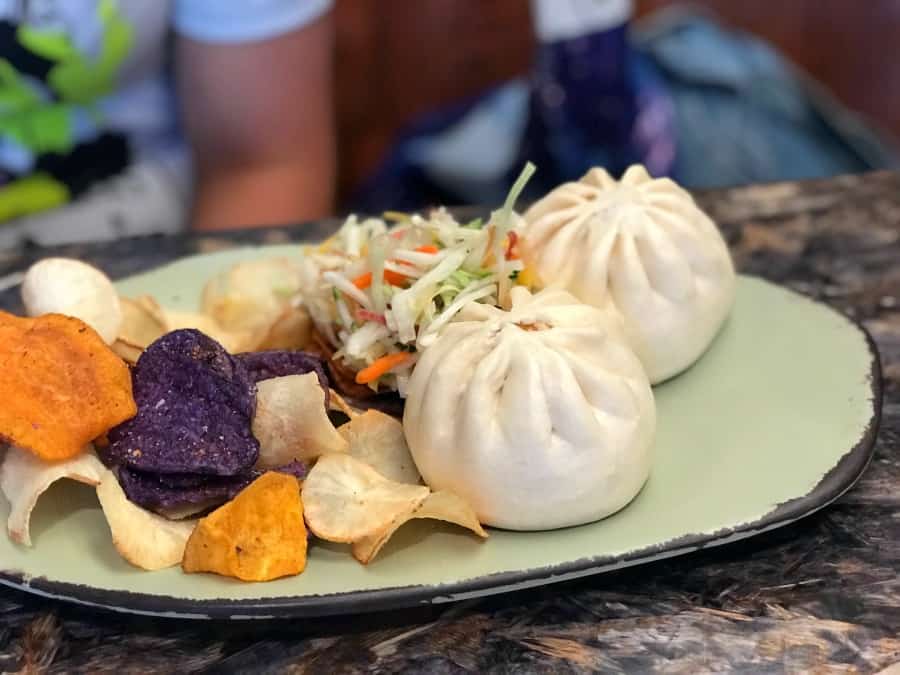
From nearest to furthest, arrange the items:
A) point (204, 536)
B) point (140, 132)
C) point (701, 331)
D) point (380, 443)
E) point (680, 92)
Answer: point (204, 536) < point (380, 443) < point (701, 331) < point (140, 132) < point (680, 92)

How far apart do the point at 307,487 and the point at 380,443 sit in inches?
3.3

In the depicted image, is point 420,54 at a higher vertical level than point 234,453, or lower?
lower

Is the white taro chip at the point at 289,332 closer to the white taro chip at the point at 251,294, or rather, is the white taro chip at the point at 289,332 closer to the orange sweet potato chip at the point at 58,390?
the white taro chip at the point at 251,294

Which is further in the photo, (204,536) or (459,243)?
(459,243)

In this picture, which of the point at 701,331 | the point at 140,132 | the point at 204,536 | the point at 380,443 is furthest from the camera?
the point at 140,132

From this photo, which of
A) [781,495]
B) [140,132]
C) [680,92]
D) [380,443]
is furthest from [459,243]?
[680,92]

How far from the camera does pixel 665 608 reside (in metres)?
0.73

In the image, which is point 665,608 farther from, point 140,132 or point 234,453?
point 140,132

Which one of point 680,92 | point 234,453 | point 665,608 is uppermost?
point 234,453

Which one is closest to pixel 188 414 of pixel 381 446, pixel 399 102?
pixel 381 446

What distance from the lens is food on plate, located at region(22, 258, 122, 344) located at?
35.0 inches

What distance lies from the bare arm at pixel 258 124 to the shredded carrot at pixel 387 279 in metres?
0.78

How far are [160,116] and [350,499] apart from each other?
1.09 meters

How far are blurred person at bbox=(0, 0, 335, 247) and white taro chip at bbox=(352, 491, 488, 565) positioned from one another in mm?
933
